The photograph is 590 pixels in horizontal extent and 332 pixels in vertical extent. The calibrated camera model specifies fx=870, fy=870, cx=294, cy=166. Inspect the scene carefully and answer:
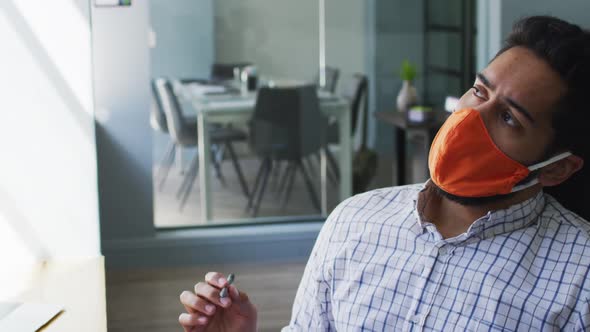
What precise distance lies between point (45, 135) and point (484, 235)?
1.07 m

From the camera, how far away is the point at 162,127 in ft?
14.2

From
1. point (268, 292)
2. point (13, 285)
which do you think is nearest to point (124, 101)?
point (268, 292)

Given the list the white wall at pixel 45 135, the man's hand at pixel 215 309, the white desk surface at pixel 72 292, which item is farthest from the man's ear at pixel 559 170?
the white wall at pixel 45 135

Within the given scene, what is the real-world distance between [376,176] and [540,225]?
333cm

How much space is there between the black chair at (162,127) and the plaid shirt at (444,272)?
9.24 ft

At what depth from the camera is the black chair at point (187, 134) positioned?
4.34 m

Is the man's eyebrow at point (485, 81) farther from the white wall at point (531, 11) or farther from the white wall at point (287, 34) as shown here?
the white wall at point (287, 34)

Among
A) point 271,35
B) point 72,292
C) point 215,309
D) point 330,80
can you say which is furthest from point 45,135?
point 330,80

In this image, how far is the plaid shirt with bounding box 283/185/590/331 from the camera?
1.32 m

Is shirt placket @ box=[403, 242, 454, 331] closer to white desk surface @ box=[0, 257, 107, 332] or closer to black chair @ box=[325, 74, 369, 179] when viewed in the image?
white desk surface @ box=[0, 257, 107, 332]

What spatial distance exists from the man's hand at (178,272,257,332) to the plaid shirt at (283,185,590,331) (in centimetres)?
17

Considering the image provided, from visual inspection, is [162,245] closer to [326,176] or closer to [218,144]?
[218,144]

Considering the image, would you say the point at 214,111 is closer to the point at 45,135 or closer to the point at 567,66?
the point at 45,135

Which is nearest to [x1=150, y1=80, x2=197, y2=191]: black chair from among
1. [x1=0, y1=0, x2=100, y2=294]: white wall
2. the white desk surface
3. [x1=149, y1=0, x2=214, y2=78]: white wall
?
[x1=149, y1=0, x2=214, y2=78]: white wall
